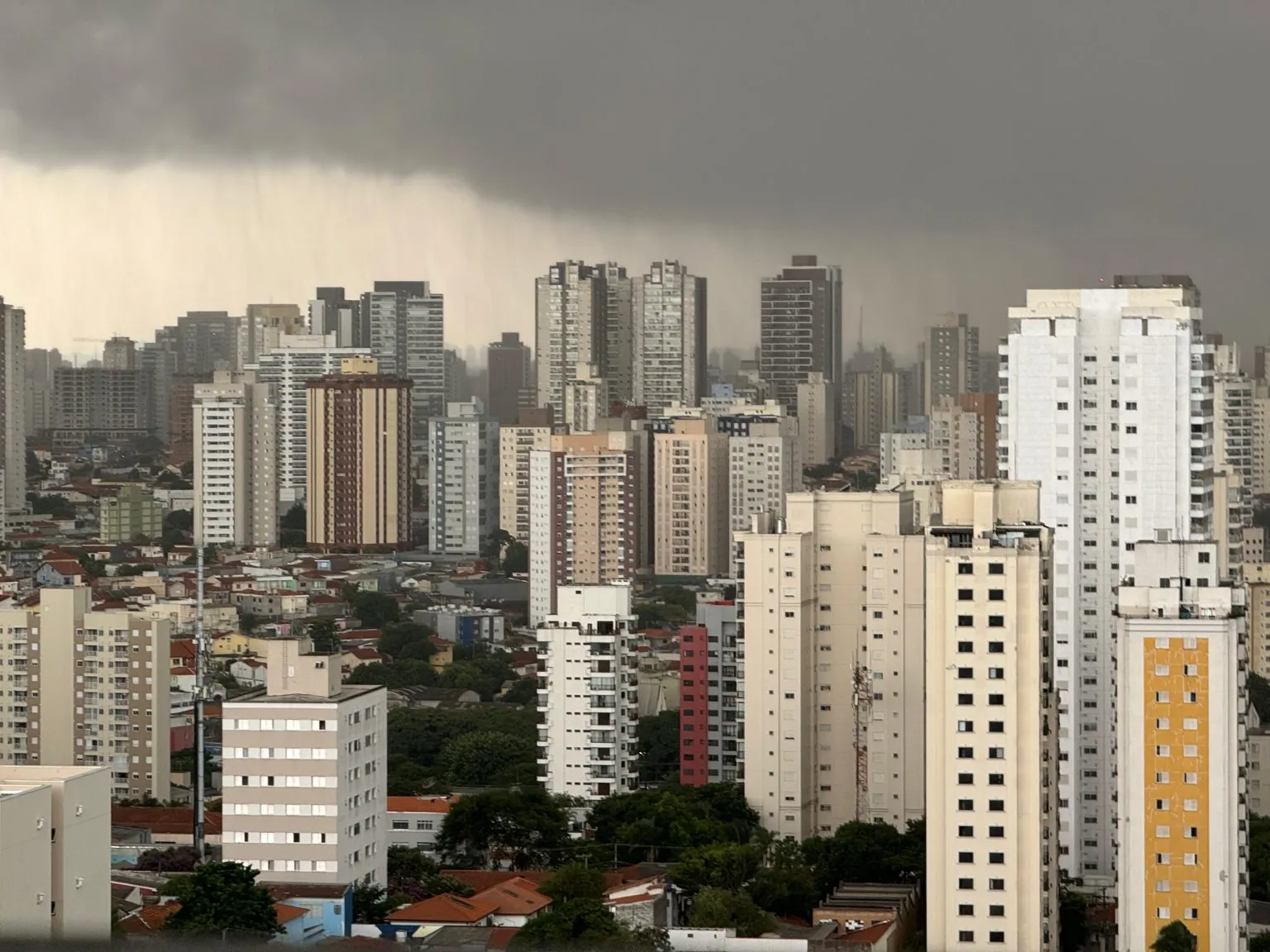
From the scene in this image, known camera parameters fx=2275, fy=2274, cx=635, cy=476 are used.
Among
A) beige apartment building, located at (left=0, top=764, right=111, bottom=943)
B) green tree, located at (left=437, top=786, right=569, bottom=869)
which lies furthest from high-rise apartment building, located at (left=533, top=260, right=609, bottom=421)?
beige apartment building, located at (left=0, top=764, right=111, bottom=943)

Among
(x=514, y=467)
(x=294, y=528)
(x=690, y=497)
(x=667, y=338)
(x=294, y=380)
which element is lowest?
(x=294, y=528)

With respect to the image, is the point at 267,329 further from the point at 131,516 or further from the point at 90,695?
the point at 90,695

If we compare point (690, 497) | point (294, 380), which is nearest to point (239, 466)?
point (294, 380)

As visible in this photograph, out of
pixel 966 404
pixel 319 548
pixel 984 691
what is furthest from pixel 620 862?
pixel 319 548

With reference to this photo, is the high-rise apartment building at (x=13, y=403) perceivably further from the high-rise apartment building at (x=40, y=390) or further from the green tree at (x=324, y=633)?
the green tree at (x=324, y=633)

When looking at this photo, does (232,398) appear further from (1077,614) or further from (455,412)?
(1077,614)

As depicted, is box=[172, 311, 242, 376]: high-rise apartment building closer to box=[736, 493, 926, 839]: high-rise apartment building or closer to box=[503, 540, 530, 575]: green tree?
box=[503, 540, 530, 575]: green tree
